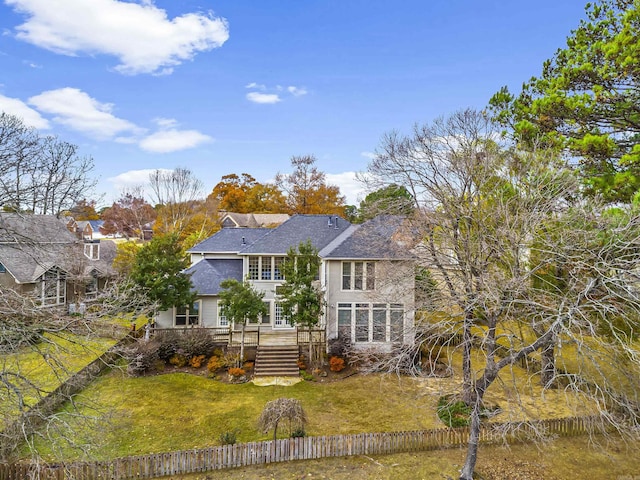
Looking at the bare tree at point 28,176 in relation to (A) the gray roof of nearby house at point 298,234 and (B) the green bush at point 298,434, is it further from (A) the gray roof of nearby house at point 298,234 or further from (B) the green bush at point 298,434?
(B) the green bush at point 298,434

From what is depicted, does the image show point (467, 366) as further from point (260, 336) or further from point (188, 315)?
point (188, 315)

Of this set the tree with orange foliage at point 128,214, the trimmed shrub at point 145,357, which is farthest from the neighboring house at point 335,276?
the tree with orange foliage at point 128,214

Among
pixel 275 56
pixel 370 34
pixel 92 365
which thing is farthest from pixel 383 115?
pixel 92 365

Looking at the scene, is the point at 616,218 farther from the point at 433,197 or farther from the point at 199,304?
the point at 199,304

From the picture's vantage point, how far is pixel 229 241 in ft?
82.9

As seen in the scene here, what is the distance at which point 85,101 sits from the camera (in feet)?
60.2

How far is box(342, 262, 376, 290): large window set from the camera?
19.5m

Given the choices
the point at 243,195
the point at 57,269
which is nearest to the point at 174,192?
the point at 243,195

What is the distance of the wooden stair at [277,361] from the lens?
17.5 m

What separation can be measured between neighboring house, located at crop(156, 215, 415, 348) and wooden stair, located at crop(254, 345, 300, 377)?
139 cm

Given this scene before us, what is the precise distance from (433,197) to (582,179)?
5530 millimetres

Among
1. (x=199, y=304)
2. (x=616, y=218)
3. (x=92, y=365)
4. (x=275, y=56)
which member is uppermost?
(x=275, y=56)

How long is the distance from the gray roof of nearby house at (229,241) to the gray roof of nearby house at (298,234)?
2.20 meters

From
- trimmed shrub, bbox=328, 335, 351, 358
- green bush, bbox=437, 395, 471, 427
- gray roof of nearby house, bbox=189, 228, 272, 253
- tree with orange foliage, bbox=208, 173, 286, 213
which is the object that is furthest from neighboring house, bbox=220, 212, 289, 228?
green bush, bbox=437, 395, 471, 427
